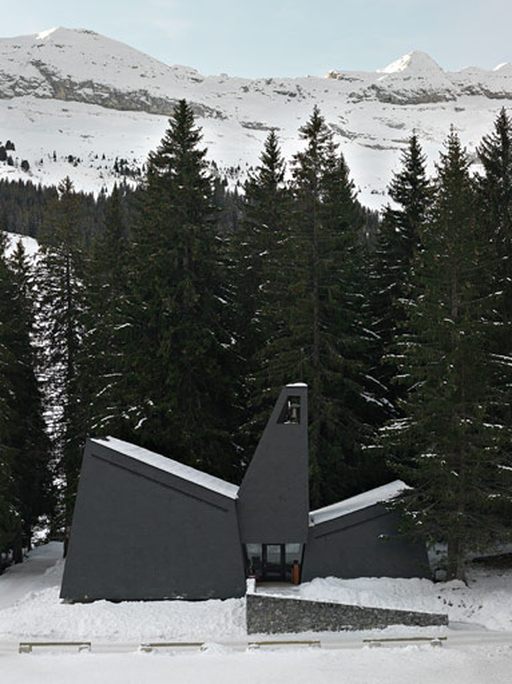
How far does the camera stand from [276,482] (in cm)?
2077

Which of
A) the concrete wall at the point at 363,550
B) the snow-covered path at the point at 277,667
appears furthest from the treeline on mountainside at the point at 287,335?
the snow-covered path at the point at 277,667

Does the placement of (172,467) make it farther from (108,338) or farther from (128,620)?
(108,338)

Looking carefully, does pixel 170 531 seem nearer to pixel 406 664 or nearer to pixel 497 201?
pixel 406 664

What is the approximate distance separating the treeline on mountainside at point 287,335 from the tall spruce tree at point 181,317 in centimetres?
8

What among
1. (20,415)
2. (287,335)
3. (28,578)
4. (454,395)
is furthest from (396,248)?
(28,578)

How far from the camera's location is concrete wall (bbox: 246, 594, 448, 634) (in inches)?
706

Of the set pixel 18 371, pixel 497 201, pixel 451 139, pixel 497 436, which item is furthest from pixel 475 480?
pixel 18 371

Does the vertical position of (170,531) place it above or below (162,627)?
above

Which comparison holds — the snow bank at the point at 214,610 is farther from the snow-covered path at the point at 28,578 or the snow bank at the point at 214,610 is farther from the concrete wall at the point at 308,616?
the snow-covered path at the point at 28,578

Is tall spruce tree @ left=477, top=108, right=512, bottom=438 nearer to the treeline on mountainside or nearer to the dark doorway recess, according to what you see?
the treeline on mountainside

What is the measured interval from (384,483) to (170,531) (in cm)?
966

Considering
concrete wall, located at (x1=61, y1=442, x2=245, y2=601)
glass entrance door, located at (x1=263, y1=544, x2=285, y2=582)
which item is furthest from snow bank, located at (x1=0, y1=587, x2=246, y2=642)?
glass entrance door, located at (x1=263, y1=544, x2=285, y2=582)

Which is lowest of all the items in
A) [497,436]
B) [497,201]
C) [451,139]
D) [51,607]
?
[51,607]

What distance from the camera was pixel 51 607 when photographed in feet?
64.6
